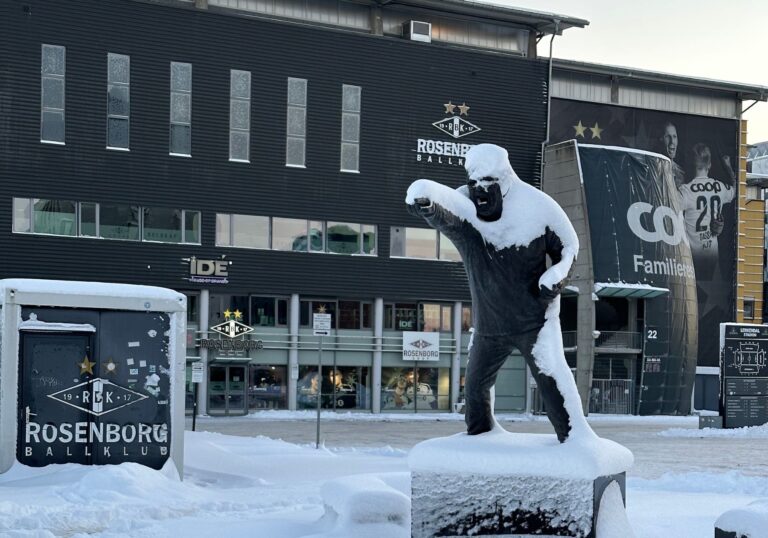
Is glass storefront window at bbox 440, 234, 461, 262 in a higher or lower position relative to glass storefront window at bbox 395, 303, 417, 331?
higher

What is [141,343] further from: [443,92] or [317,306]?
[443,92]

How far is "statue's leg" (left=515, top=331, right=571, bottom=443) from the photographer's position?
903 cm

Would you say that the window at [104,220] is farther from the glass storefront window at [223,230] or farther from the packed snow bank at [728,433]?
the packed snow bank at [728,433]

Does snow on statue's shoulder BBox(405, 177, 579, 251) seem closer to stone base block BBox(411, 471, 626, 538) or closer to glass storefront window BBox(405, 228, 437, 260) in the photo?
stone base block BBox(411, 471, 626, 538)

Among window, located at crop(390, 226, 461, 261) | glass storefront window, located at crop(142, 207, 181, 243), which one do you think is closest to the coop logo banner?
window, located at crop(390, 226, 461, 261)

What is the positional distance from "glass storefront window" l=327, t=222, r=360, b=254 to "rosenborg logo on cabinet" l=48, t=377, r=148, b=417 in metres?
30.0

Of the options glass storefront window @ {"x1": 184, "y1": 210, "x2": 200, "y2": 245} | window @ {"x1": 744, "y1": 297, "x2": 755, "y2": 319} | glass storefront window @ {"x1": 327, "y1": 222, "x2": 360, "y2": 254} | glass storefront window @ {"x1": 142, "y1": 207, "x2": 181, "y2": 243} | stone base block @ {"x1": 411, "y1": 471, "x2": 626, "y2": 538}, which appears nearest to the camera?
stone base block @ {"x1": 411, "y1": 471, "x2": 626, "y2": 538}

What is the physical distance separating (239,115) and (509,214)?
115ft

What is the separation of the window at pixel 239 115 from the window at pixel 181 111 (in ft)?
5.05

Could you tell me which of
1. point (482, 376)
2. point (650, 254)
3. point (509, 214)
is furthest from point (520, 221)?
point (650, 254)

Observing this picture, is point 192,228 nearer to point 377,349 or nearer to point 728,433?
point 377,349

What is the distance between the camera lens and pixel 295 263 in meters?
44.2

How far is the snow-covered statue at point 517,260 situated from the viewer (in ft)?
29.9

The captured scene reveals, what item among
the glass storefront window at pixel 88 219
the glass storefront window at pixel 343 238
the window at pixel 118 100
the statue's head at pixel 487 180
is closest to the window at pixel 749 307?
the glass storefront window at pixel 343 238
